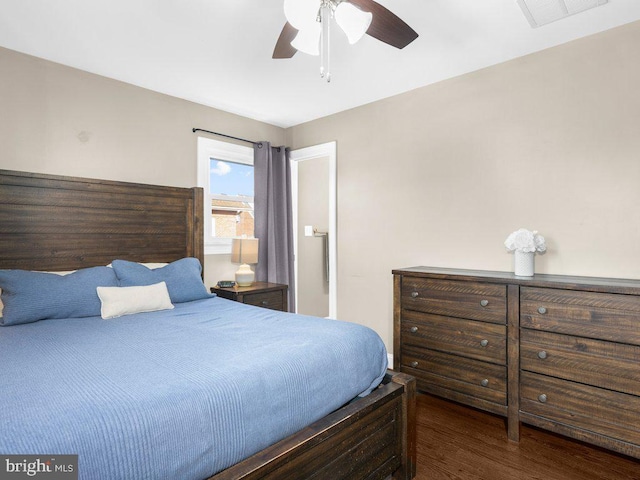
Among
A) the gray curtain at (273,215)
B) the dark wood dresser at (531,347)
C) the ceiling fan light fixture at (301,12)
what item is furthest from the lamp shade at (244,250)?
the ceiling fan light fixture at (301,12)

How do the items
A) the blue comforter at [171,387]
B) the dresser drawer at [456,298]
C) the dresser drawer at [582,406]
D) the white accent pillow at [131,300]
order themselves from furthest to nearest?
1. the dresser drawer at [456,298]
2. the white accent pillow at [131,300]
3. the dresser drawer at [582,406]
4. the blue comforter at [171,387]

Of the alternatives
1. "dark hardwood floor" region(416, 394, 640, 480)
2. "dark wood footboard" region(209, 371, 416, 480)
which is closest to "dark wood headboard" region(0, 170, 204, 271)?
"dark wood footboard" region(209, 371, 416, 480)

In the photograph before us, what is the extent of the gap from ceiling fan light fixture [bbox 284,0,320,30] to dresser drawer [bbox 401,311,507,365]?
2.02 m

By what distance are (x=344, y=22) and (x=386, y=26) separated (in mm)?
228

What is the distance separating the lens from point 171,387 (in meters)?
1.15

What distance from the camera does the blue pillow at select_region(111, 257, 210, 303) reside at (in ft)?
8.33

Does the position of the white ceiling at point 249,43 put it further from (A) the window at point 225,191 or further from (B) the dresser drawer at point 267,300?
(B) the dresser drawer at point 267,300

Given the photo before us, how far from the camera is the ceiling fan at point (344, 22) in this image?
1.66 m

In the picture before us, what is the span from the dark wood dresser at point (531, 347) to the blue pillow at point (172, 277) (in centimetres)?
156

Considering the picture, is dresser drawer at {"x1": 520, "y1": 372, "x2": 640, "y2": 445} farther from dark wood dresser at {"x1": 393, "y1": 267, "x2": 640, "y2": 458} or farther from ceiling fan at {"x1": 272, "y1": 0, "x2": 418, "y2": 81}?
ceiling fan at {"x1": 272, "y1": 0, "x2": 418, "y2": 81}

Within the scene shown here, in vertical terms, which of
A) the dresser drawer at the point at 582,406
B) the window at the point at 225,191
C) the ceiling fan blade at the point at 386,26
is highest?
the ceiling fan blade at the point at 386,26

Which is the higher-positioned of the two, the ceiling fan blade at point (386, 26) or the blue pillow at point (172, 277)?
the ceiling fan blade at point (386, 26)

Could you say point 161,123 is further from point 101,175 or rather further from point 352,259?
point 352,259

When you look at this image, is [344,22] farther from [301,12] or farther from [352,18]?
[301,12]
